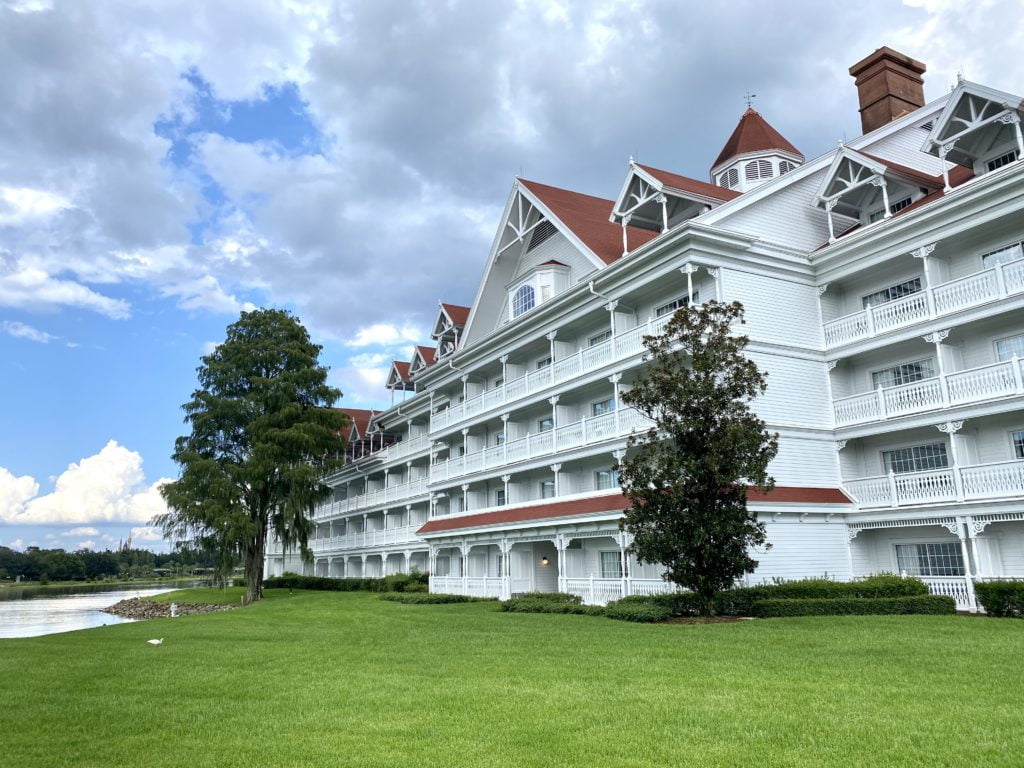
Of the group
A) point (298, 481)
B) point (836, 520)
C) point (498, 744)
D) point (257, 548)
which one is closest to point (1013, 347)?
point (836, 520)

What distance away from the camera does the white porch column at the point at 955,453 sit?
21.0 metres

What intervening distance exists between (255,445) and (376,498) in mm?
16410

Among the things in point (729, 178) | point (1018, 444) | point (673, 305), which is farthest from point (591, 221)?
point (1018, 444)

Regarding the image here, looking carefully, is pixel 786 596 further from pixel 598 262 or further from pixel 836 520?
pixel 598 262

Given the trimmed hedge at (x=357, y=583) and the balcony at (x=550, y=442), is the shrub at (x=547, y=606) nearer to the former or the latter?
the balcony at (x=550, y=442)

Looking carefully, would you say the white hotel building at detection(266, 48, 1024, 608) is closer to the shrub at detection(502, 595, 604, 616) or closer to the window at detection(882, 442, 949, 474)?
the window at detection(882, 442, 949, 474)

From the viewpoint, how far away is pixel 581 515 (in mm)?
26000

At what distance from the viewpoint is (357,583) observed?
48.4 metres

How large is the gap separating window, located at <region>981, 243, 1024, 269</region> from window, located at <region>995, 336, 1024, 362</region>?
2217 mm

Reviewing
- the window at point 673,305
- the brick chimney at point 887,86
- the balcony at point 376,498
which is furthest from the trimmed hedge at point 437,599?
the brick chimney at point 887,86

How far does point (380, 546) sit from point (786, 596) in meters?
36.2

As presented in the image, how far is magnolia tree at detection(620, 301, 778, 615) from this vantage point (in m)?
17.9

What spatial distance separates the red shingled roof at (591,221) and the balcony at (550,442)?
6.24m

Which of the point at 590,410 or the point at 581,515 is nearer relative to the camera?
the point at 581,515
